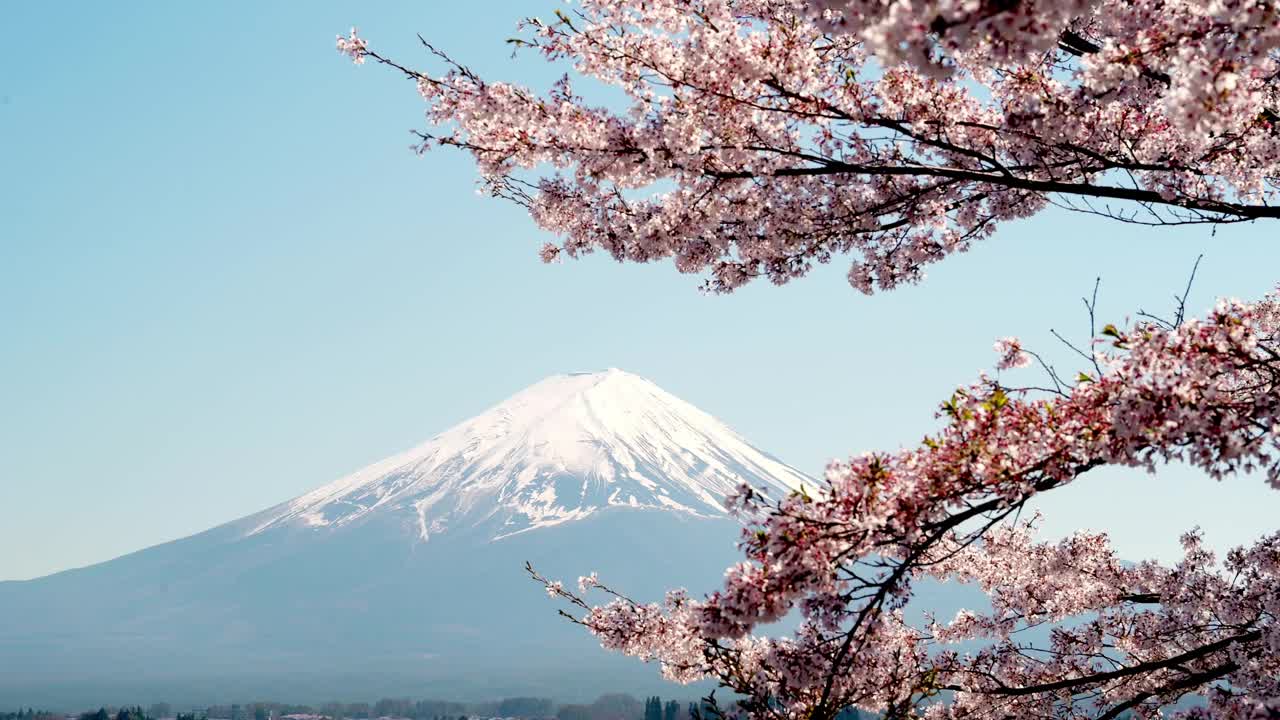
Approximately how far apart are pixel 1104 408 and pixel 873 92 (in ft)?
9.30

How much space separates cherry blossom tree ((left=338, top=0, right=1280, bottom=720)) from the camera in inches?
144

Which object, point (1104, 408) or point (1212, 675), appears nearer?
point (1104, 408)

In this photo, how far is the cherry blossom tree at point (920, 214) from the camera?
3.65 metres

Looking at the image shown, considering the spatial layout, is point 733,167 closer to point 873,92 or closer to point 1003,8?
point 873,92

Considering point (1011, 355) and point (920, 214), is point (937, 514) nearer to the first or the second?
point (1011, 355)

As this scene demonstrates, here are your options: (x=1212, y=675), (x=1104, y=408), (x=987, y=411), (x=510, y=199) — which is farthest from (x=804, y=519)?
(x=1212, y=675)

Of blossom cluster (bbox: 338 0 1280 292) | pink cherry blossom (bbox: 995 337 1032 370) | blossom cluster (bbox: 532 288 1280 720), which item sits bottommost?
blossom cluster (bbox: 532 288 1280 720)

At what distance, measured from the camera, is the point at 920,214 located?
6.77 m

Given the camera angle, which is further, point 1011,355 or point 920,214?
point 920,214

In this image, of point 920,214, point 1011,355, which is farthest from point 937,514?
point 920,214

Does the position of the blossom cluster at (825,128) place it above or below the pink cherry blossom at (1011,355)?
above

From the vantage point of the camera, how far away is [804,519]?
13.6ft

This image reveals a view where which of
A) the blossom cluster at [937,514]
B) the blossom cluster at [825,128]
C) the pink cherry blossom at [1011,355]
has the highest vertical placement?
the blossom cluster at [825,128]

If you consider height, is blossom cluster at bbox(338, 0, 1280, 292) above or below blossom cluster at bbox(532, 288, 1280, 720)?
above
